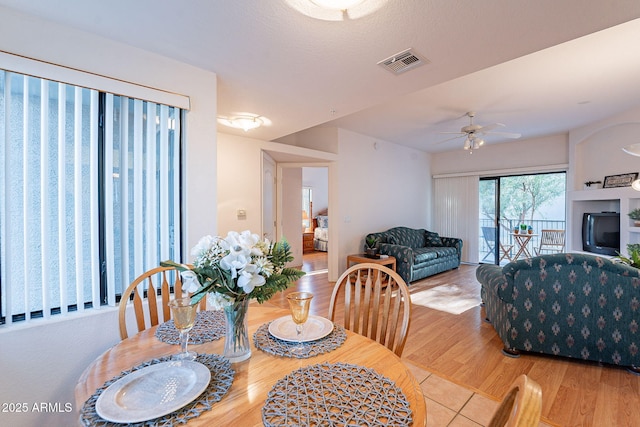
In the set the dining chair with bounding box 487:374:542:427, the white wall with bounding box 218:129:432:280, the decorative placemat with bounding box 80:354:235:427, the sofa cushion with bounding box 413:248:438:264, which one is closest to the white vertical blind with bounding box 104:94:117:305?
the decorative placemat with bounding box 80:354:235:427

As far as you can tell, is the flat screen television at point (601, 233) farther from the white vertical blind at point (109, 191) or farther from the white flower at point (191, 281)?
the white vertical blind at point (109, 191)


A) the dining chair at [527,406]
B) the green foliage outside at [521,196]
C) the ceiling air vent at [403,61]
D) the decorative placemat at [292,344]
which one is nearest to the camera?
the dining chair at [527,406]

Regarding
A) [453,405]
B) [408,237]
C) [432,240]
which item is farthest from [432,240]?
[453,405]

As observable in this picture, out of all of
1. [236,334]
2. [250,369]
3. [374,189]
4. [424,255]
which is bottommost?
[424,255]

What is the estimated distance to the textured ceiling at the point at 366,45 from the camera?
1469 mm

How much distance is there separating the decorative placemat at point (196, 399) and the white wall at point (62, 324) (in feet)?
3.22

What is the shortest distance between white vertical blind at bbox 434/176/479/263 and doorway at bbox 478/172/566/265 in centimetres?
24

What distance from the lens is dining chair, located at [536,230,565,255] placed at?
18.3 ft

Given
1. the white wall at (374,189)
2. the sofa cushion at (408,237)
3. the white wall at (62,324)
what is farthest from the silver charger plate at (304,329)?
the sofa cushion at (408,237)

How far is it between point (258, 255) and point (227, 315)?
279mm

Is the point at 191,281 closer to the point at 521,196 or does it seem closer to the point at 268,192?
the point at 268,192

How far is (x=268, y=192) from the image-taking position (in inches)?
172

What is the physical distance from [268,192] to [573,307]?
384 centimetres

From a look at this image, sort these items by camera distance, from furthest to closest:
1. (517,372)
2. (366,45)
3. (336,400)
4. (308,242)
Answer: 1. (308,242)
2. (517,372)
3. (366,45)
4. (336,400)
